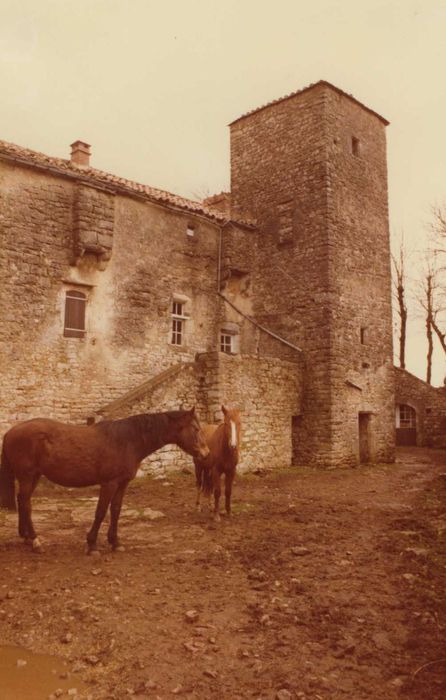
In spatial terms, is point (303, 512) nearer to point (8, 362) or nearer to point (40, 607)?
point (40, 607)

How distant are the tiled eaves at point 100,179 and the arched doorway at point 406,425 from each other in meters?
14.4

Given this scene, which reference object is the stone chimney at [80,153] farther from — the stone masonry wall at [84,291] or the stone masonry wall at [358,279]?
the stone masonry wall at [358,279]

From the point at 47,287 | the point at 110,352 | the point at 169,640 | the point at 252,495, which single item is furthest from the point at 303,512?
the point at 47,287

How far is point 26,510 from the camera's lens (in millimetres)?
6570

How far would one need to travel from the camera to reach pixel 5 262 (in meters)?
13.0

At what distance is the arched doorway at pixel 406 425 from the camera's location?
26.8m

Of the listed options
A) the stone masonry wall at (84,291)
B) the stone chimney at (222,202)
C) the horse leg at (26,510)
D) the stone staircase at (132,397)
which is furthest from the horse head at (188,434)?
the stone chimney at (222,202)

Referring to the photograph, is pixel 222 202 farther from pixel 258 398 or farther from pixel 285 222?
pixel 258 398

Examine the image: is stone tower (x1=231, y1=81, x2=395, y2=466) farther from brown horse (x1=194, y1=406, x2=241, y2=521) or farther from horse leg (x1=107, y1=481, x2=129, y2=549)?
horse leg (x1=107, y1=481, x2=129, y2=549)

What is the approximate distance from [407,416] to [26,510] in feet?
78.9

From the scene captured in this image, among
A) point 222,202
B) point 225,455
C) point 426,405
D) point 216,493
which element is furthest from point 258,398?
point 426,405

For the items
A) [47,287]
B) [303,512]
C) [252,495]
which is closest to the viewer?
[303,512]

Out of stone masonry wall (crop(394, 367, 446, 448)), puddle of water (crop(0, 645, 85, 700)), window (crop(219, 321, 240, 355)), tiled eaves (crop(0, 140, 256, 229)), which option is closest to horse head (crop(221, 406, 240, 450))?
puddle of water (crop(0, 645, 85, 700))

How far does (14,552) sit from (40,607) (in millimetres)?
1860
